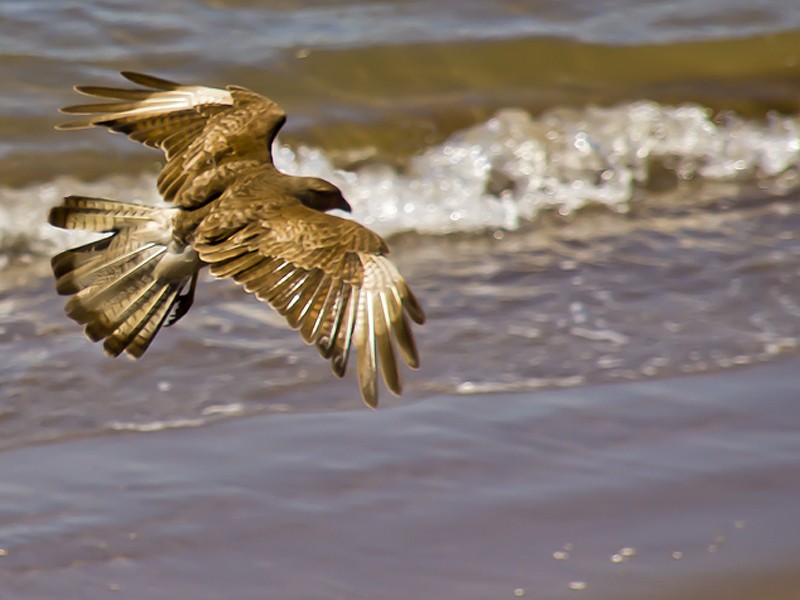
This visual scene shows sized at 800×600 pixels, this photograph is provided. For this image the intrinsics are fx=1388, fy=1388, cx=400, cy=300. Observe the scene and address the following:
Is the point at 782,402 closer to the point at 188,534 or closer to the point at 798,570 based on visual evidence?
the point at 798,570

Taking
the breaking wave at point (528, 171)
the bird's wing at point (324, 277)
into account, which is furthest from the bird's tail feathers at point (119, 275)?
the breaking wave at point (528, 171)

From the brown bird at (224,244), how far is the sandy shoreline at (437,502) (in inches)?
21.1

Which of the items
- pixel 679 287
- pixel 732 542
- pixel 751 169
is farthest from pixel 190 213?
pixel 751 169

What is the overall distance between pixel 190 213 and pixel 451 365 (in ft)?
5.26

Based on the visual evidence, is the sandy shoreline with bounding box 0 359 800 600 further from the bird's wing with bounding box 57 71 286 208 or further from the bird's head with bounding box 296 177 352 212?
the bird's wing with bounding box 57 71 286 208

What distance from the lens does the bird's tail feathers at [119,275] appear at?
4.60 metres

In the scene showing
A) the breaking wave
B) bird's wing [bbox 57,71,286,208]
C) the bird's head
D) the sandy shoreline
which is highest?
bird's wing [bbox 57,71,286,208]

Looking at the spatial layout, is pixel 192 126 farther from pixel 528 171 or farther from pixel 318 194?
pixel 528 171

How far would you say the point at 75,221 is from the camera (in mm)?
4566

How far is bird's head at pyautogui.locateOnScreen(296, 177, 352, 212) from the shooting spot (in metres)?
4.61

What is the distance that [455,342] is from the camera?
6.02m

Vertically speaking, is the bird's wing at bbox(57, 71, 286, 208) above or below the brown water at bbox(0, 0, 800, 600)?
above

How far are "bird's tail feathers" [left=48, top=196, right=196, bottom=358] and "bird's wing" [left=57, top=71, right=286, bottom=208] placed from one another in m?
0.18

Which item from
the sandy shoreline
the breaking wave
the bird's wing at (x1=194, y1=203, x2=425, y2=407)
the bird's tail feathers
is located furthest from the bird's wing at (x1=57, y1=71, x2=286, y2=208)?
the breaking wave
